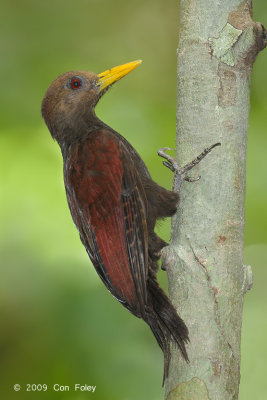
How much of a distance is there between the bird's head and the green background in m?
0.19

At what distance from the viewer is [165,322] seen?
242 centimetres

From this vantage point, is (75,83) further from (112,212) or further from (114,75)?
(112,212)

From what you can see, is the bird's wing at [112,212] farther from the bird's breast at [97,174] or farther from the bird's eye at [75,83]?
the bird's eye at [75,83]

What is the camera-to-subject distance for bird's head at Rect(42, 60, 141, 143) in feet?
11.5

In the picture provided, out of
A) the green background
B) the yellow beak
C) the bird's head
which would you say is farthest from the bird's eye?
the green background

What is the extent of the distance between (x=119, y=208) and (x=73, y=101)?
954mm

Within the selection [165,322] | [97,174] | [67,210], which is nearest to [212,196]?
[165,322]

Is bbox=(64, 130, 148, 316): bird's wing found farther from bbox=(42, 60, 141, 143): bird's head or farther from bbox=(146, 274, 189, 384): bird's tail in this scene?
bbox=(42, 60, 141, 143): bird's head

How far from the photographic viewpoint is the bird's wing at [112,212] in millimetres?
2721

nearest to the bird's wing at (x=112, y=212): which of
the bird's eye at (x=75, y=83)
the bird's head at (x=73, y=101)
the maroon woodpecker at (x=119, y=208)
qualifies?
the maroon woodpecker at (x=119, y=208)

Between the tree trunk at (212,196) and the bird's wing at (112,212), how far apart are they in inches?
15.7

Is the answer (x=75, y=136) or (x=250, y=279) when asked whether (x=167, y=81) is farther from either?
(x=250, y=279)

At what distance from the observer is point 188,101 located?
234 cm

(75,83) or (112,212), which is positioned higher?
(75,83)
